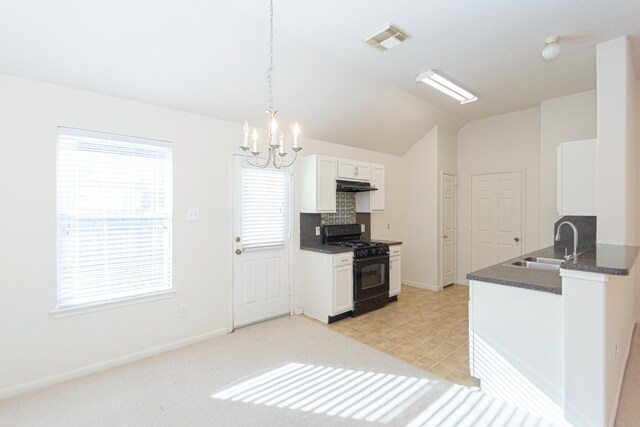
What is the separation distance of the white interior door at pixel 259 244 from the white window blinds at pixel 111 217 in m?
0.78

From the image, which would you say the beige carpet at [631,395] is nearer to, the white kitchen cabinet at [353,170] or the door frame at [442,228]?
the door frame at [442,228]

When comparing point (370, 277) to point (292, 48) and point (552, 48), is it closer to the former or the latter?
point (292, 48)

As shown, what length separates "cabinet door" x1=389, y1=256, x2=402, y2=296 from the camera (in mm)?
4672

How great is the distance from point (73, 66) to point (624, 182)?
4.84m

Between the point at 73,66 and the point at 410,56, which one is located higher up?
the point at 410,56

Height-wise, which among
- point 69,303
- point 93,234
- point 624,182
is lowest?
point 69,303

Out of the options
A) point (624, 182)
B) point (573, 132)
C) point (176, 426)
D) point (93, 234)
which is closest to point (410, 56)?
point (624, 182)

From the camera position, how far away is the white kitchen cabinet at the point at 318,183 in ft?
13.4

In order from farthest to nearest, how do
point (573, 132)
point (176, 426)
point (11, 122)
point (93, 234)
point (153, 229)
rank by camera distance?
point (573, 132) < point (153, 229) < point (93, 234) < point (11, 122) < point (176, 426)

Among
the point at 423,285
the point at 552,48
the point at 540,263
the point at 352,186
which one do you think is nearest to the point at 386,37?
the point at 552,48

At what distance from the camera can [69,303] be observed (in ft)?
8.66

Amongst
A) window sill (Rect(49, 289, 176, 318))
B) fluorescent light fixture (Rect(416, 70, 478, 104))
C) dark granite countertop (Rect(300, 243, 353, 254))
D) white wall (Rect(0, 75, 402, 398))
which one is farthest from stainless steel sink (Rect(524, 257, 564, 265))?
window sill (Rect(49, 289, 176, 318))

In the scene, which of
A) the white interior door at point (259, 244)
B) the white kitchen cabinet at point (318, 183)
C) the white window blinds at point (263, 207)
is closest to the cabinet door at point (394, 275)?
the white kitchen cabinet at point (318, 183)

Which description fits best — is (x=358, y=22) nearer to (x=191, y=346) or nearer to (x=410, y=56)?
(x=410, y=56)
